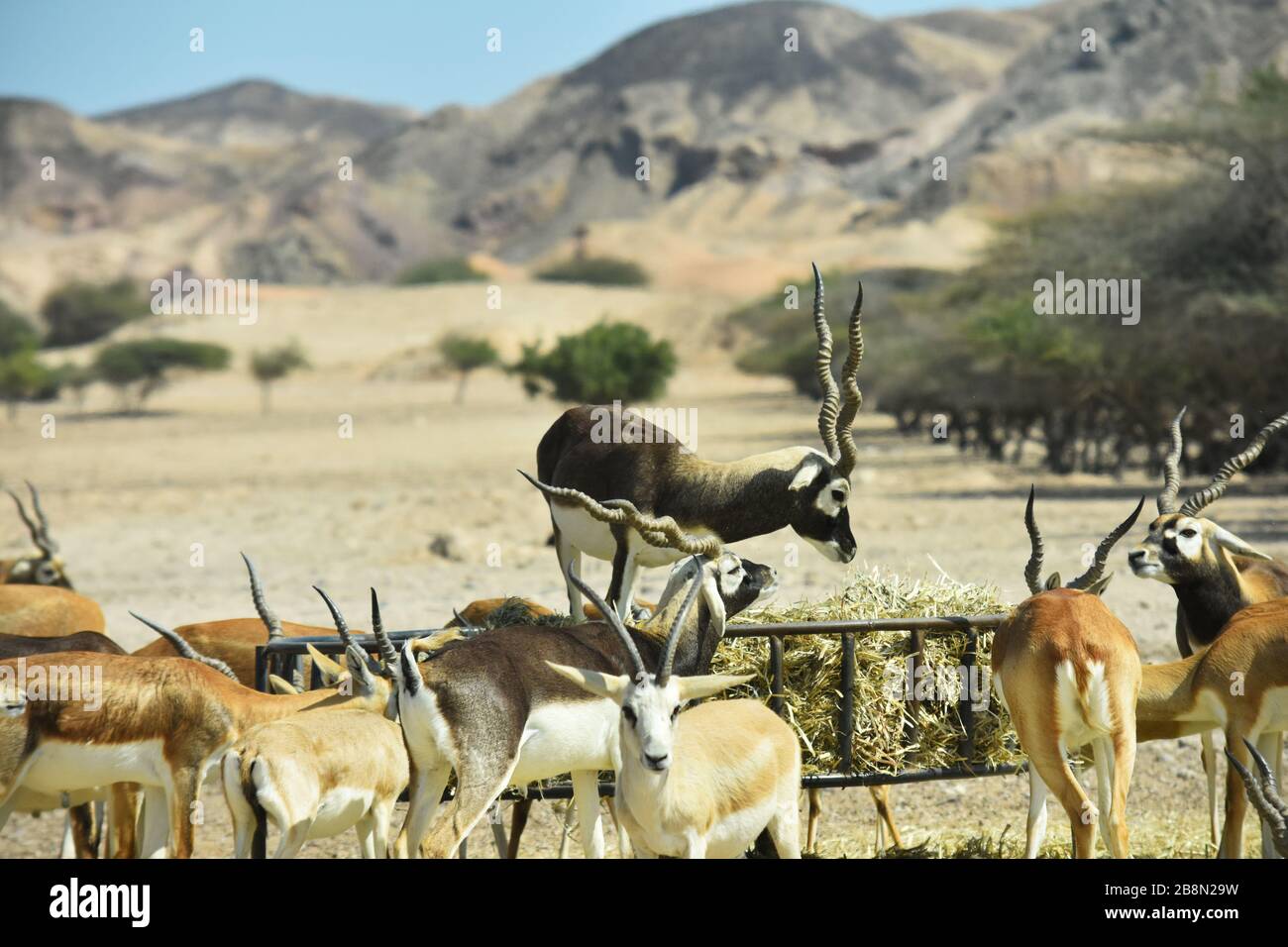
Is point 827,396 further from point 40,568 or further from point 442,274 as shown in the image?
point 442,274

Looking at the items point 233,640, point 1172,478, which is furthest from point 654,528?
point 1172,478

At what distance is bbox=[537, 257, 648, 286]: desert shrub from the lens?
12169 cm

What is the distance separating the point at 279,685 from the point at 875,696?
2522mm

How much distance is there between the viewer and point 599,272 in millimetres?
121688

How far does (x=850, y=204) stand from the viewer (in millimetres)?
140000

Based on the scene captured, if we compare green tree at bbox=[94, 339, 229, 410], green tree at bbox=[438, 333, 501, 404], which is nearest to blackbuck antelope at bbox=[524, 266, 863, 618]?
green tree at bbox=[94, 339, 229, 410]

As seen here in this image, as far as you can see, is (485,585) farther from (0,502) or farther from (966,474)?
(966,474)

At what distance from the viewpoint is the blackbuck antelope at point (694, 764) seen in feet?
16.6

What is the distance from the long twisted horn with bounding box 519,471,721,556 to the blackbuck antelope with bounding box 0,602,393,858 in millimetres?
1065

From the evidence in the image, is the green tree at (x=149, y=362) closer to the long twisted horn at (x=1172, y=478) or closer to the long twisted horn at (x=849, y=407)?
the long twisted horn at (x=1172, y=478)
